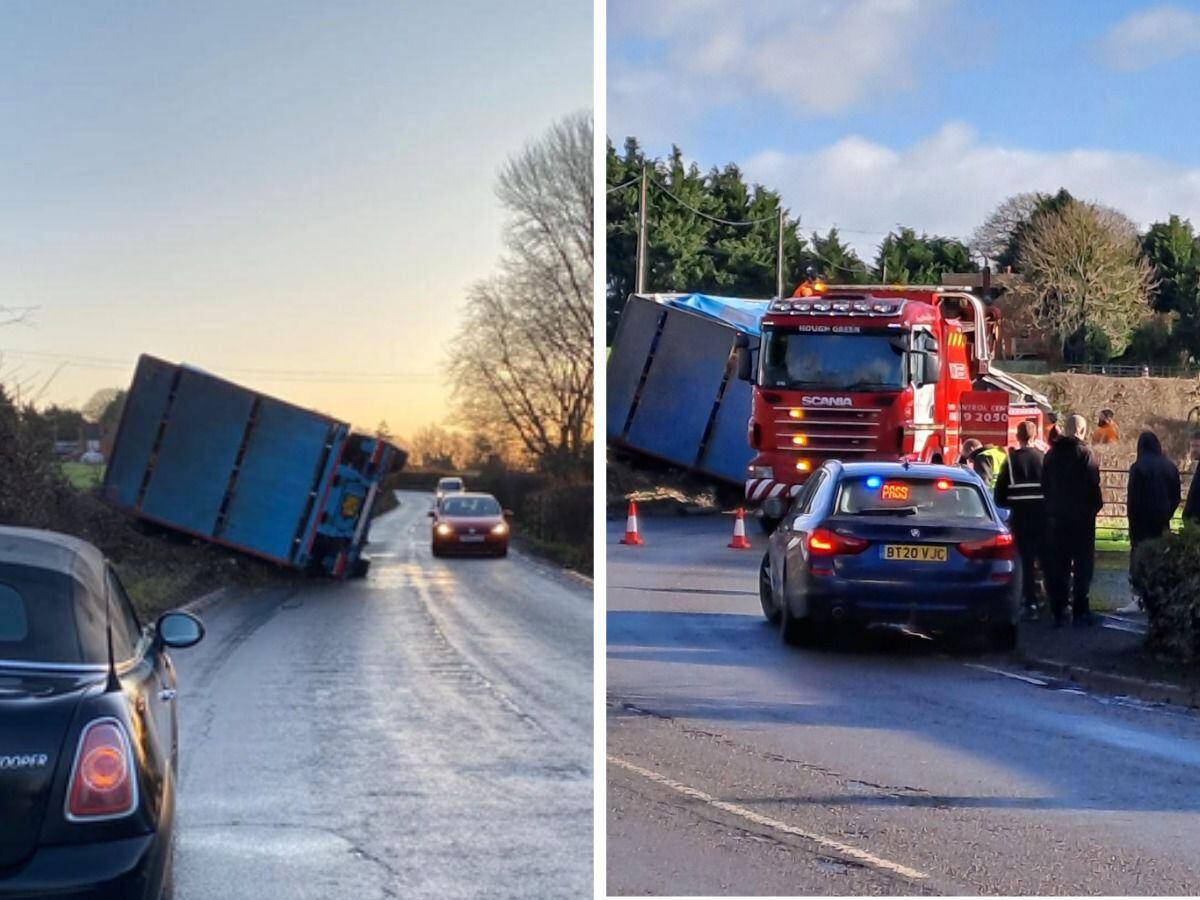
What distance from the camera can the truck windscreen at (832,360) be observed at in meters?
10.8

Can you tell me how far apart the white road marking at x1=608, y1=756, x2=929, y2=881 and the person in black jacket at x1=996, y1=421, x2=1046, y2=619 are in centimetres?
342

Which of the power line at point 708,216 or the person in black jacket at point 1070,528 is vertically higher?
the power line at point 708,216

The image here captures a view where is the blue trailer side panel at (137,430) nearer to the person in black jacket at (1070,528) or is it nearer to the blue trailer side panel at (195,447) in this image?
the blue trailer side panel at (195,447)

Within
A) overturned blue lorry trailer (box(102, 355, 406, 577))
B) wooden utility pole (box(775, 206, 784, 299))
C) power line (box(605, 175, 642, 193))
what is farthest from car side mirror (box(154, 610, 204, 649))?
overturned blue lorry trailer (box(102, 355, 406, 577))

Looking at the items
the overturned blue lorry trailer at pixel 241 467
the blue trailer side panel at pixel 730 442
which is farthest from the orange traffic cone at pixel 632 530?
the overturned blue lorry trailer at pixel 241 467

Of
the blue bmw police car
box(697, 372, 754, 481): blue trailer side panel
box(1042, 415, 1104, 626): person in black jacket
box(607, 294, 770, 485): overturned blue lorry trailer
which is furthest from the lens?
box(697, 372, 754, 481): blue trailer side panel

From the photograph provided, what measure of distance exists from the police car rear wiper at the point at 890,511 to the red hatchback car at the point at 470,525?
10.2 metres

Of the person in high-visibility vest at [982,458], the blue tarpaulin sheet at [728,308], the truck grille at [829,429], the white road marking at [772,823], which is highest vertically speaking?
the blue tarpaulin sheet at [728,308]

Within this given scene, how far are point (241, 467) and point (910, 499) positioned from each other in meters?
9.75

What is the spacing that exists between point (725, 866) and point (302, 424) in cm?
1153

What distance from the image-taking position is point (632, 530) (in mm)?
7008

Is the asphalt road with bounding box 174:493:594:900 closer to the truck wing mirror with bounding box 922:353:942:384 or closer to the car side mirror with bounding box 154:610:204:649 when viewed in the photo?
the car side mirror with bounding box 154:610:204:649

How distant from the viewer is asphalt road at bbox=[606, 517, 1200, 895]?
4.86 m

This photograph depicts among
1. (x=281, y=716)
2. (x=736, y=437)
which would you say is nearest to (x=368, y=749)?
(x=281, y=716)
